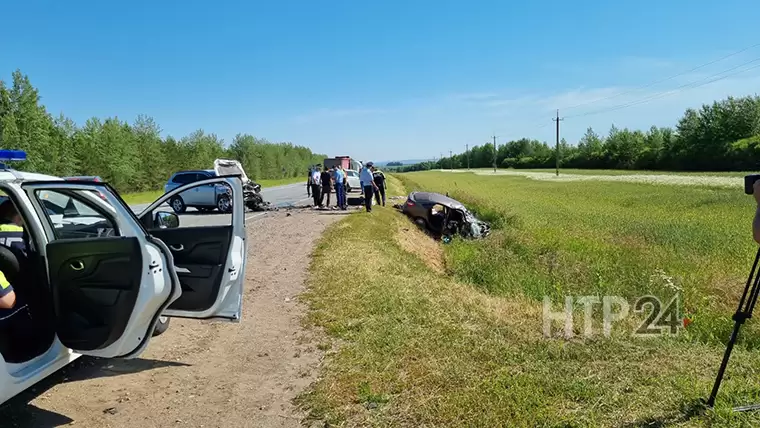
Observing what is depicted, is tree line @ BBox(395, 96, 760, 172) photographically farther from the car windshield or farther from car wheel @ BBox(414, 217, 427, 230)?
the car windshield

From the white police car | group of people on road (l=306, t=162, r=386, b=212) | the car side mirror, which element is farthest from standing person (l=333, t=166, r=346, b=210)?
the white police car

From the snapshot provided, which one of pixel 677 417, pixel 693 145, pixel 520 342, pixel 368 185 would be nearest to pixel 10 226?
pixel 520 342

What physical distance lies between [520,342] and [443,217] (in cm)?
1256

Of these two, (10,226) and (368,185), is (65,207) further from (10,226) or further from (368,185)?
(368,185)

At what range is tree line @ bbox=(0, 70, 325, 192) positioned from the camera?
30.2 m

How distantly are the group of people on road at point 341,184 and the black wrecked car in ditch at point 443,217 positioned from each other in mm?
1629

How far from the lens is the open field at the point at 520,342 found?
340 cm

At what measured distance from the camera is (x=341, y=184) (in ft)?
59.3

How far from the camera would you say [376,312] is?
571cm

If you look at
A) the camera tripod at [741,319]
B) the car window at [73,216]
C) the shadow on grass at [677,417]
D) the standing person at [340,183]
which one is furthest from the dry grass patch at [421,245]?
the camera tripod at [741,319]

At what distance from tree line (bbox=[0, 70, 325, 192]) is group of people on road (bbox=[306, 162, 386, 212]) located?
1606 centimetres

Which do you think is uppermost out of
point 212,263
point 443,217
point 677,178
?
point 212,263

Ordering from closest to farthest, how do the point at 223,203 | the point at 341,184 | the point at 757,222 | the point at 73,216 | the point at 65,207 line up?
the point at 757,222
the point at 65,207
the point at 73,216
the point at 341,184
the point at 223,203

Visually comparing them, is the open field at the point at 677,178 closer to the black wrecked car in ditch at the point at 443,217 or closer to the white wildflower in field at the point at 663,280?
the black wrecked car in ditch at the point at 443,217
